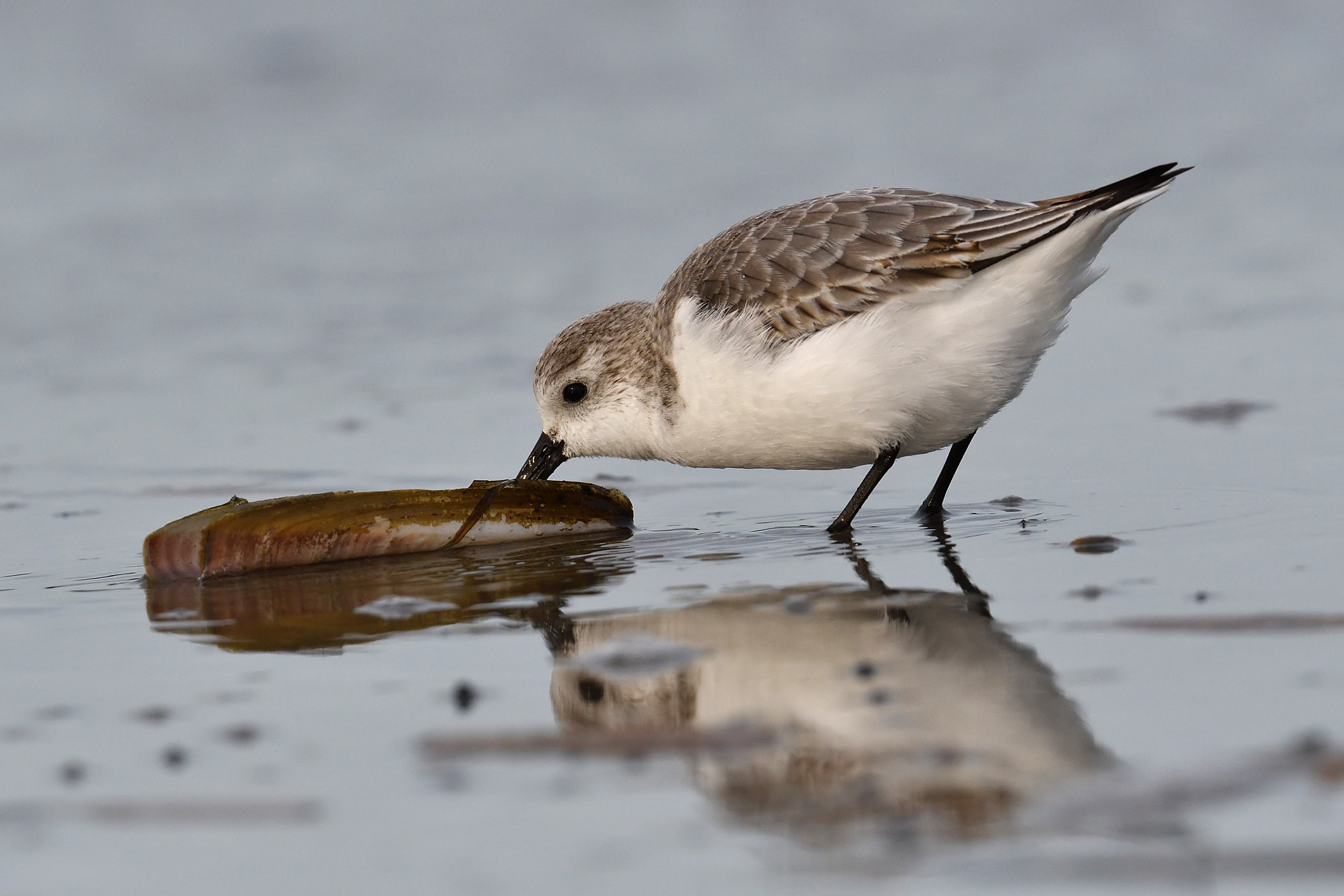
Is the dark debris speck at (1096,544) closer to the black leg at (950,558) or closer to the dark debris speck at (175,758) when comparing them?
the black leg at (950,558)

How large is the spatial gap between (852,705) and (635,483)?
3522mm

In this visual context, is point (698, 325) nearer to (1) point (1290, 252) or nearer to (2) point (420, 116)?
(1) point (1290, 252)

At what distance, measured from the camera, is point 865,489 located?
5.69 meters

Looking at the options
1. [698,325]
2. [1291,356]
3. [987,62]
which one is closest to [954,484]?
[698,325]

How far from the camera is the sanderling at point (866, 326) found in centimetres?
541

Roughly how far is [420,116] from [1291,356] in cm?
848

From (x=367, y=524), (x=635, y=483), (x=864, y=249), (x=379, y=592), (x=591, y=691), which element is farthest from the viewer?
(x=635, y=483)

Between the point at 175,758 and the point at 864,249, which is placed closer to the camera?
the point at 175,758

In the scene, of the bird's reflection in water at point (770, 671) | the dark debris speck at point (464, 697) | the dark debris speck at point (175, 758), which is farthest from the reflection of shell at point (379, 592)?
the dark debris speck at point (175, 758)

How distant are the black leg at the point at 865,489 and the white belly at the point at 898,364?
43 mm

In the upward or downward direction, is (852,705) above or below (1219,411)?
below

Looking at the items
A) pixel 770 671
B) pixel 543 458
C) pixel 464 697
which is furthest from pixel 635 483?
pixel 464 697

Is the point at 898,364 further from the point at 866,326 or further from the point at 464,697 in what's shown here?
the point at 464,697

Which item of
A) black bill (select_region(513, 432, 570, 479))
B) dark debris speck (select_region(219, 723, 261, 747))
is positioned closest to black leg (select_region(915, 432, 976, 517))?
black bill (select_region(513, 432, 570, 479))
